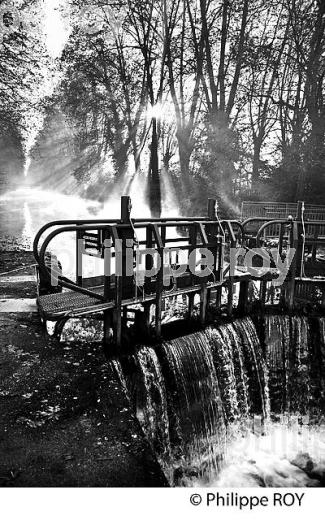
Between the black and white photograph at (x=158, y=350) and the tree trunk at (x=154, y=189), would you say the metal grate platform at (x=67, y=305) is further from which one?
the tree trunk at (x=154, y=189)

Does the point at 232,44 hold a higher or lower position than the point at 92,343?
higher

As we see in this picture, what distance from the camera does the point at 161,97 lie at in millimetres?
21734

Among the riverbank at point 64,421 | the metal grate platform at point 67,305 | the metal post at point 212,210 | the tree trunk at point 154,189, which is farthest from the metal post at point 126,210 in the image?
the tree trunk at point 154,189

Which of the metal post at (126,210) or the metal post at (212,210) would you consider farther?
the metal post at (212,210)

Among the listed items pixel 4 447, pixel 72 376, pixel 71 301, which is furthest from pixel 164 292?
pixel 4 447

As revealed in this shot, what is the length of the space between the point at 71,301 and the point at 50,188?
6329 cm

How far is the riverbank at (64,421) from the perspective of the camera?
2.62 metres

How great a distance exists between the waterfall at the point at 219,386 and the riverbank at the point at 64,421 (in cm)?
73

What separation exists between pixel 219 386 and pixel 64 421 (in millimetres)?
2869

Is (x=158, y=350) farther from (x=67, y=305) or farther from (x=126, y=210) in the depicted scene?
(x=126, y=210)

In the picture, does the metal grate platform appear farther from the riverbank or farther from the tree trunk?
the tree trunk

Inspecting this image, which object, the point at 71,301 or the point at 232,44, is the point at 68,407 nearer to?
the point at 71,301

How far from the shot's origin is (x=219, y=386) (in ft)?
18.2

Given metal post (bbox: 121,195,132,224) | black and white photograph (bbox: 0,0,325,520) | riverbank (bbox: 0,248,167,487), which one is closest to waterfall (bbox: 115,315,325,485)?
black and white photograph (bbox: 0,0,325,520)
